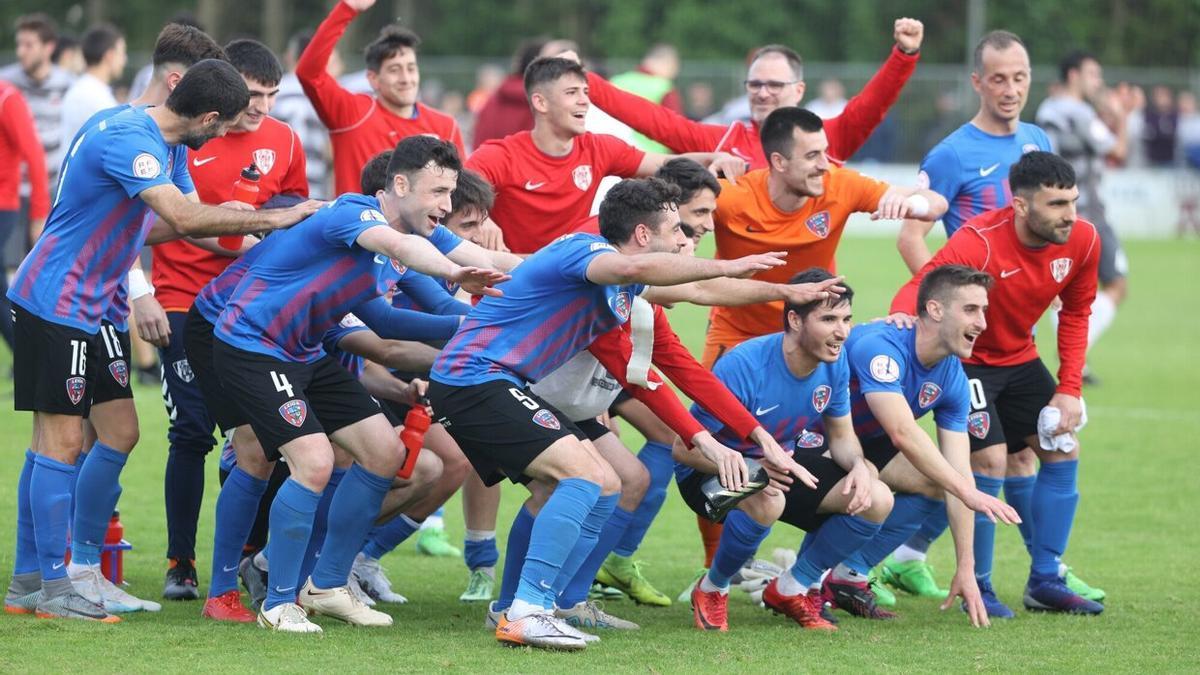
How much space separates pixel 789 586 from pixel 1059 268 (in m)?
1.99

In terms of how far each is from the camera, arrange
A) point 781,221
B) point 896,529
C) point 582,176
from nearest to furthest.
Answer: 1. point 896,529
2. point 781,221
3. point 582,176

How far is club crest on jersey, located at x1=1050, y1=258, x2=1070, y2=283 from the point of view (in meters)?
7.61

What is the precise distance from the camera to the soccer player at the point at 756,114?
8.71 metres

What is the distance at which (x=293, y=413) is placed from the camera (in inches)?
251

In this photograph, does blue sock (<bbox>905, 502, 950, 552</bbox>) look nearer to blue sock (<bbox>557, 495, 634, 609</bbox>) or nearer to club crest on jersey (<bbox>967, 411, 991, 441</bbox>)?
club crest on jersey (<bbox>967, 411, 991, 441</bbox>)

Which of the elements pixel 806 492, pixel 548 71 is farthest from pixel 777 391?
pixel 548 71

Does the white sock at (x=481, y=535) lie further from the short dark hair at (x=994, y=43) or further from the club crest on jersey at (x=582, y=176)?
the short dark hair at (x=994, y=43)

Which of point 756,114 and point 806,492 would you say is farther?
point 756,114

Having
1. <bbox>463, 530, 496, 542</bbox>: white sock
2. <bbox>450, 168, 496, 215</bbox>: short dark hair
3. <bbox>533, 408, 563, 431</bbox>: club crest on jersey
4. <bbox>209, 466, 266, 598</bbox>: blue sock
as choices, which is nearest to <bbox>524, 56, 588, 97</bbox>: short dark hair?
<bbox>450, 168, 496, 215</bbox>: short dark hair

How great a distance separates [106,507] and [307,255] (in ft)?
5.02

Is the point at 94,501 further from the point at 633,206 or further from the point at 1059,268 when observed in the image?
the point at 1059,268

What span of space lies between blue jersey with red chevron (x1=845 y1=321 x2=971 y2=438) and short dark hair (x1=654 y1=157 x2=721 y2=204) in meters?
0.95

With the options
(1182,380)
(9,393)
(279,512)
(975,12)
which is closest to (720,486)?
(279,512)

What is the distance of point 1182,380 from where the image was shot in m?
15.0
